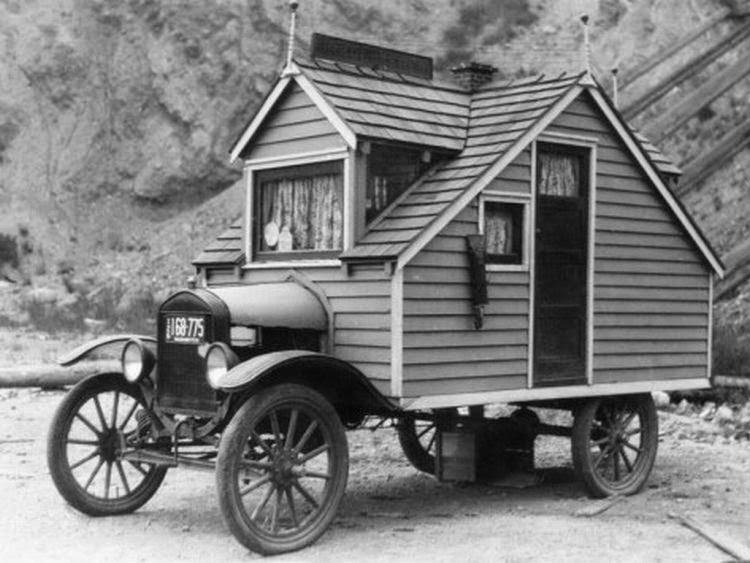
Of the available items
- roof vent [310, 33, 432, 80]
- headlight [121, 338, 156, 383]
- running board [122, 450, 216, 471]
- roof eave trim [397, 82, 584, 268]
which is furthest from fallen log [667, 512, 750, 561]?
roof vent [310, 33, 432, 80]

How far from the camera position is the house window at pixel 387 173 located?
1015cm

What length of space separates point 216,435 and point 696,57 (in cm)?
1913

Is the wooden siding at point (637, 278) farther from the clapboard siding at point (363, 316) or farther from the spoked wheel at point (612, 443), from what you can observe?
the clapboard siding at point (363, 316)

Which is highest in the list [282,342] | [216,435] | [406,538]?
[282,342]

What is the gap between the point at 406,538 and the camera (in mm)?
9031

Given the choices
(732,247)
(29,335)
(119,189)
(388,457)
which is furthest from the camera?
(119,189)

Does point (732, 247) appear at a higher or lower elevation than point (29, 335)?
higher

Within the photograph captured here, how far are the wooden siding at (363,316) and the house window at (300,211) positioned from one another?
419 mm

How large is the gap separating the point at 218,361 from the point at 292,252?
73.9 inches

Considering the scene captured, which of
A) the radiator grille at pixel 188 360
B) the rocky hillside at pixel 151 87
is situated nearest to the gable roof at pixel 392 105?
the radiator grille at pixel 188 360

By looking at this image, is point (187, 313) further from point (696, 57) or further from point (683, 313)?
point (696, 57)

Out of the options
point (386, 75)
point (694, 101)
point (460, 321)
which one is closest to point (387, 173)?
point (386, 75)

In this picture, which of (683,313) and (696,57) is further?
(696,57)

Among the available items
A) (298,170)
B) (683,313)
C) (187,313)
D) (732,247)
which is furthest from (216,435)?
(732,247)
